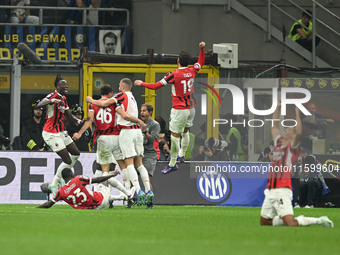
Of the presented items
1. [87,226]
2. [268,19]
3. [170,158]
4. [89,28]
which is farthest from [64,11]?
[87,226]

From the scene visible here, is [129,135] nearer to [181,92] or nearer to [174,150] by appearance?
[181,92]

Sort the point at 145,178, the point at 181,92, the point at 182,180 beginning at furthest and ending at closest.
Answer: the point at 182,180 → the point at 181,92 → the point at 145,178

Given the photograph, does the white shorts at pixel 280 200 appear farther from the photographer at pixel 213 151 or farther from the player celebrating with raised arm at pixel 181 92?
the photographer at pixel 213 151

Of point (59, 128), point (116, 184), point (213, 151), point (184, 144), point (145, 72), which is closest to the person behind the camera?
point (116, 184)

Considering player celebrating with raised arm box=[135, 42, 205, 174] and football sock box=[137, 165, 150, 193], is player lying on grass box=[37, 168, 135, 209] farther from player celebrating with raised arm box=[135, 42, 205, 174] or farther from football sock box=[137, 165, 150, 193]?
player celebrating with raised arm box=[135, 42, 205, 174]

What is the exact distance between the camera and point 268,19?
88.7 ft

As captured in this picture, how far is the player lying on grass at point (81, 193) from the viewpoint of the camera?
16.9 m

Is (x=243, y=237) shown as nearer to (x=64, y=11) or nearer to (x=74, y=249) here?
(x=74, y=249)

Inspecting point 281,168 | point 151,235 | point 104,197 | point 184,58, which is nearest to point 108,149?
point 104,197

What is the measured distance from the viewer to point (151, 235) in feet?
39.2

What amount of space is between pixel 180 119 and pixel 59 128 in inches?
96.7

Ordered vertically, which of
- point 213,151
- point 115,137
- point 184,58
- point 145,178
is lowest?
point 145,178

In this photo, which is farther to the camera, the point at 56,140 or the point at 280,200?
the point at 56,140

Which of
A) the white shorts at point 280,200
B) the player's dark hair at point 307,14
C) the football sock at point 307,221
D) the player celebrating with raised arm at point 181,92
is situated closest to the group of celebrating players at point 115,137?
the player celebrating with raised arm at point 181,92
